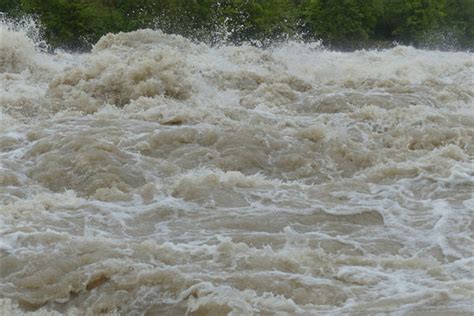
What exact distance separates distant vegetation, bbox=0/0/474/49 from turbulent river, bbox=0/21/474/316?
9415 mm

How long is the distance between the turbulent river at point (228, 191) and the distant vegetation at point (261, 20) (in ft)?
30.9

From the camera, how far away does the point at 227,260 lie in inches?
218

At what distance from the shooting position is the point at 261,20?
971 inches

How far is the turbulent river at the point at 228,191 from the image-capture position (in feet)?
16.7

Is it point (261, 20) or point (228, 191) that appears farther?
point (261, 20)

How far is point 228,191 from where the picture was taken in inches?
282

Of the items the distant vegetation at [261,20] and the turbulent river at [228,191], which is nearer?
the turbulent river at [228,191]

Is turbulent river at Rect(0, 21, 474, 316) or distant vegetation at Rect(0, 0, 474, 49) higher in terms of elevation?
distant vegetation at Rect(0, 0, 474, 49)

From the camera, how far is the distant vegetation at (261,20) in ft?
73.0

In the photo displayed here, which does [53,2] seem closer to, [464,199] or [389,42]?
[389,42]

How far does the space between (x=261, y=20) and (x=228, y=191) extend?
18268 millimetres

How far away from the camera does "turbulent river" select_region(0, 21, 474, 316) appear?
5.08 metres

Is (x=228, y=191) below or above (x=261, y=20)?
below

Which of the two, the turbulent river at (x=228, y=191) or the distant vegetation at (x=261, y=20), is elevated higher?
the distant vegetation at (x=261, y=20)
